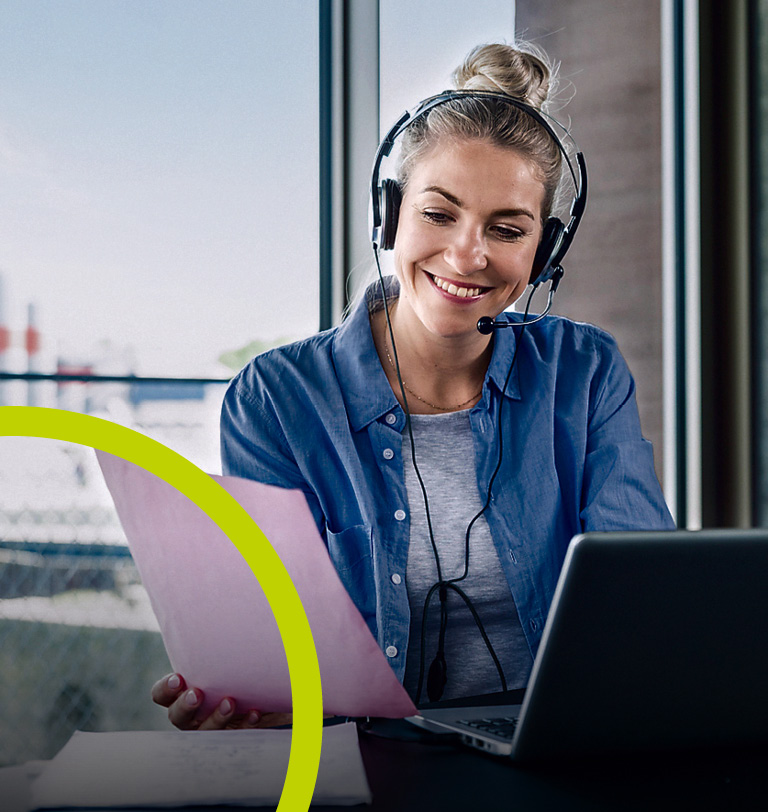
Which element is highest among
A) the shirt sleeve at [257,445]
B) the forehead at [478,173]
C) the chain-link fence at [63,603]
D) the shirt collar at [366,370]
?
the forehead at [478,173]

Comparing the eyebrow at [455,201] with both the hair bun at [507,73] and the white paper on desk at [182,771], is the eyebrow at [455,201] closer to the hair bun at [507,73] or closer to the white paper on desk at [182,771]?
the hair bun at [507,73]

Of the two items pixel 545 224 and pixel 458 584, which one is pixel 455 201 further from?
pixel 458 584

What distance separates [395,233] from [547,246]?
237mm

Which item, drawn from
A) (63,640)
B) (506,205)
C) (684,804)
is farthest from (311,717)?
(63,640)

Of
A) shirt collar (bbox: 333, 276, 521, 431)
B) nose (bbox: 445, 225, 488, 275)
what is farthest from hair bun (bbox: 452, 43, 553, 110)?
shirt collar (bbox: 333, 276, 521, 431)

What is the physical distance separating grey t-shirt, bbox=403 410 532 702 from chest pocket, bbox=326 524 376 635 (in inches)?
2.2

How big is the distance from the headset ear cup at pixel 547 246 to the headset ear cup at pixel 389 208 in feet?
0.75

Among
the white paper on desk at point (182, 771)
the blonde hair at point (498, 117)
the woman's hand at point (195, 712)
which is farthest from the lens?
the blonde hair at point (498, 117)

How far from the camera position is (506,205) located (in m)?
1.08

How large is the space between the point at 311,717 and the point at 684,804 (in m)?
0.25

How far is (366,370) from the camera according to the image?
3.77 feet

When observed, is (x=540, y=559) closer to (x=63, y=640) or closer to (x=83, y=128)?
(x=63, y=640)

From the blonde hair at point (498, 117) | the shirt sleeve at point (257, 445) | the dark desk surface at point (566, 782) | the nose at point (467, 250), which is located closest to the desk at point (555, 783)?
the dark desk surface at point (566, 782)

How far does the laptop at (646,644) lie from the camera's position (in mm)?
461
